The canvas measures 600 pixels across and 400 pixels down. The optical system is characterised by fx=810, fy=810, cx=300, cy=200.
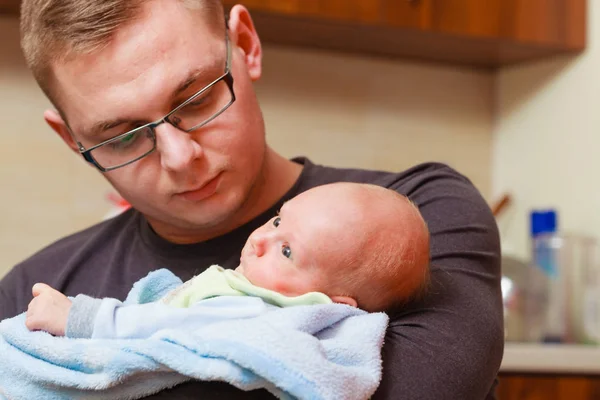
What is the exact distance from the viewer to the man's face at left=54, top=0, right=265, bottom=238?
1.13 m

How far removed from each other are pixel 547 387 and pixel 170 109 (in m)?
1.04

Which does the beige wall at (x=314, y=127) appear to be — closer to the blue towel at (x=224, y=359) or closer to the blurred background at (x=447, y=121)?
the blurred background at (x=447, y=121)

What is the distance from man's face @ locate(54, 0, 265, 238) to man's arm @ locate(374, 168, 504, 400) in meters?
0.28

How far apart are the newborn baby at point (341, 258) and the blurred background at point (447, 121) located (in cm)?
95

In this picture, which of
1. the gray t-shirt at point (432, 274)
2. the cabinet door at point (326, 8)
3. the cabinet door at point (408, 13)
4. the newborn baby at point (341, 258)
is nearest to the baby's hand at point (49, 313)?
the newborn baby at point (341, 258)

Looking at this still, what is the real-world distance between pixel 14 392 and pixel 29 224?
1247mm

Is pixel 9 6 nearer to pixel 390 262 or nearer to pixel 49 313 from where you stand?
pixel 49 313

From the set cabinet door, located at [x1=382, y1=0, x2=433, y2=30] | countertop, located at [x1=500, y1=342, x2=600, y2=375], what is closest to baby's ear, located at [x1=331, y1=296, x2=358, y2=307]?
countertop, located at [x1=500, y1=342, x2=600, y2=375]

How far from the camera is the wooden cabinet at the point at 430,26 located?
2.00m

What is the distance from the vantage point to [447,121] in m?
2.43

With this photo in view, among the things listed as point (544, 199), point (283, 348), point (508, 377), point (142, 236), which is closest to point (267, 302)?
point (283, 348)

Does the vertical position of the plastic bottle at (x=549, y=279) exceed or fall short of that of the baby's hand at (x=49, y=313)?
it falls short

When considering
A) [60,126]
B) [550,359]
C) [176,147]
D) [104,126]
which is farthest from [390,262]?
[550,359]

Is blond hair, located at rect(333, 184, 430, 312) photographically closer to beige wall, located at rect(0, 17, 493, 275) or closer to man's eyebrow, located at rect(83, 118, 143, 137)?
man's eyebrow, located at rect(83, 118, 143, 137)
